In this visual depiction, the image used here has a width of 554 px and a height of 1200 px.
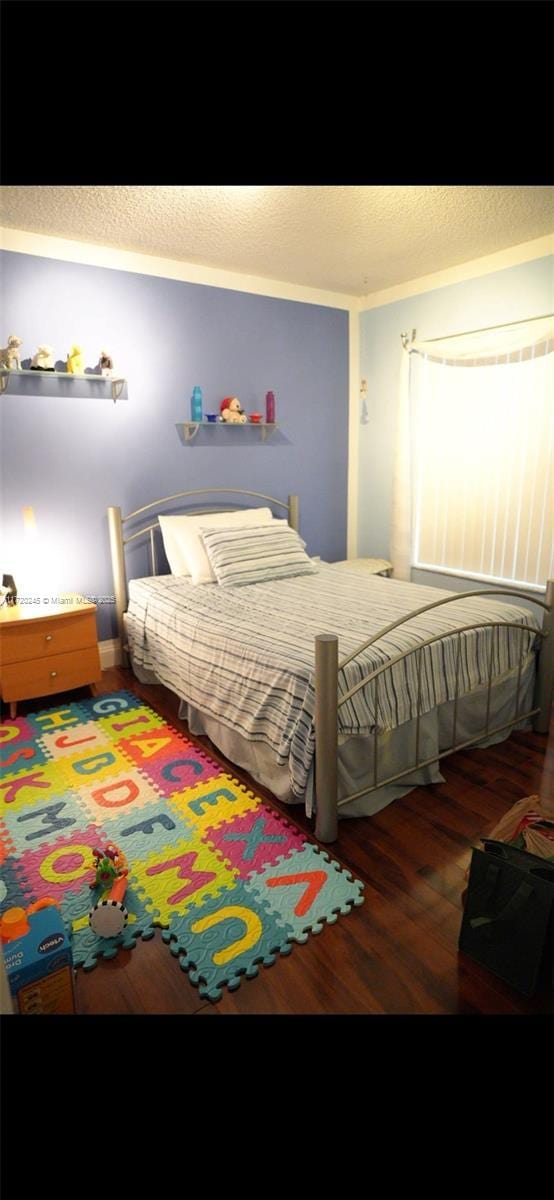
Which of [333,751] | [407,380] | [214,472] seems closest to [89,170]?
A: [333,751]

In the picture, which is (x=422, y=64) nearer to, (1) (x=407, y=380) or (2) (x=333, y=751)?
(2) (x=333, y=751)

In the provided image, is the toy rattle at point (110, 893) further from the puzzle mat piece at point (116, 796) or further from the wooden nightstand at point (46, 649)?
the wooden nightstand at point (46, 649)

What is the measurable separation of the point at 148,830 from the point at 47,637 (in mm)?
1348

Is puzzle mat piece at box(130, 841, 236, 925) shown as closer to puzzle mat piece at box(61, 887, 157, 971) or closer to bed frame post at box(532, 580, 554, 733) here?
puzzle mat piece at box(61, 887, 157, 971)

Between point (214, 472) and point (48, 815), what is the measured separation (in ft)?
8.12

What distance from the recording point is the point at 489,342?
11.8 ft

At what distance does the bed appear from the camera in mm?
2102

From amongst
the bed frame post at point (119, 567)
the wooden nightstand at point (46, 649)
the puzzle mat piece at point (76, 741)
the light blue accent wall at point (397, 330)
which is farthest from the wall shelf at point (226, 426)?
the puzzle mat piece at point (76, 741)

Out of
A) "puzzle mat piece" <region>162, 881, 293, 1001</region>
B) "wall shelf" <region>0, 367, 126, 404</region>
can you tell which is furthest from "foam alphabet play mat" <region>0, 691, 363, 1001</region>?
"wall shelf" <region>0, 367, 126, 404</region>

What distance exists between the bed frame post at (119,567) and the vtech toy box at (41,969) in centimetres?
243

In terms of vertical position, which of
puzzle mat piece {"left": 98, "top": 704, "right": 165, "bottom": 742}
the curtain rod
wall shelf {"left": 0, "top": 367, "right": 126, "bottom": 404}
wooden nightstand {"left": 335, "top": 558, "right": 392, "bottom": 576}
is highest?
the curtain rod

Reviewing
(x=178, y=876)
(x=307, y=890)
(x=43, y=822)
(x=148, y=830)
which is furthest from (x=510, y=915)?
(x=43, y=822)

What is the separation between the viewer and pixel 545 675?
283 cm

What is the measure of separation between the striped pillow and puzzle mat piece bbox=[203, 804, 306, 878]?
1.49 metres
